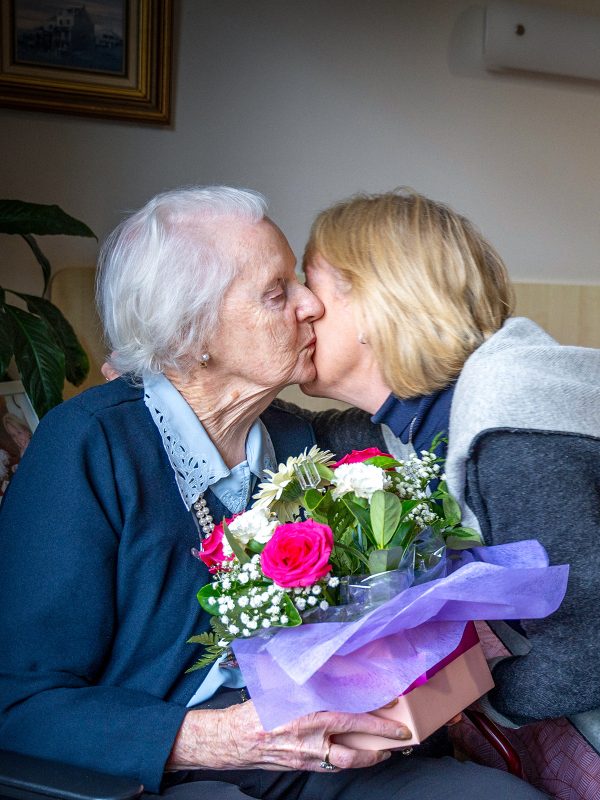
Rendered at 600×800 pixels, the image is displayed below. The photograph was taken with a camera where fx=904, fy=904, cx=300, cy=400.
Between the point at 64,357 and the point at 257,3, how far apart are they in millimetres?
1582

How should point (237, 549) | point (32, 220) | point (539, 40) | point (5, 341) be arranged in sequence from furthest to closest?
point (539, 40), point (32, 220), point (5, 341), point (237, 549)

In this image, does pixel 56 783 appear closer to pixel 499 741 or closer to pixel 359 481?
pixel 359 481

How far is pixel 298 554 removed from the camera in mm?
1149

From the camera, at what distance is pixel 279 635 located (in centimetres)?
118

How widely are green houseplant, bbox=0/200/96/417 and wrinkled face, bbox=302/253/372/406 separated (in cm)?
71

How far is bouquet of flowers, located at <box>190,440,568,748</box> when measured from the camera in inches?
45.3

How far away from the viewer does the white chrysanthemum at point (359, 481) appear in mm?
1266

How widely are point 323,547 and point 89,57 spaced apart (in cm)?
222

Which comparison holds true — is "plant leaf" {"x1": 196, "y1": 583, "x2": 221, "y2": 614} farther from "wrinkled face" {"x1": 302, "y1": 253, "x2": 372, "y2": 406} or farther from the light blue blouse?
"wrinkled face" {"x1": 302, "y1": 253, "x2": 372, "y2": 406}

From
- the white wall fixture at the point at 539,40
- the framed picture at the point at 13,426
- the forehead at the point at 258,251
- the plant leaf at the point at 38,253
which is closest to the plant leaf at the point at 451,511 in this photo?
the forehead at the point at 258,251

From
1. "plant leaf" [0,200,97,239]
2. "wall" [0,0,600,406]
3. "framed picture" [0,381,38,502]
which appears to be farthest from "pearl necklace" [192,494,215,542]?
"wall" [0,0,600,406]

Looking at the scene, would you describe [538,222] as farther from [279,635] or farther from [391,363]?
[279,635]

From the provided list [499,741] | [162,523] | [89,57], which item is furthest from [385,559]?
[89,57]

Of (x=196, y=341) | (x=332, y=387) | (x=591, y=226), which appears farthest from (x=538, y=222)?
(x=196, y=341)
